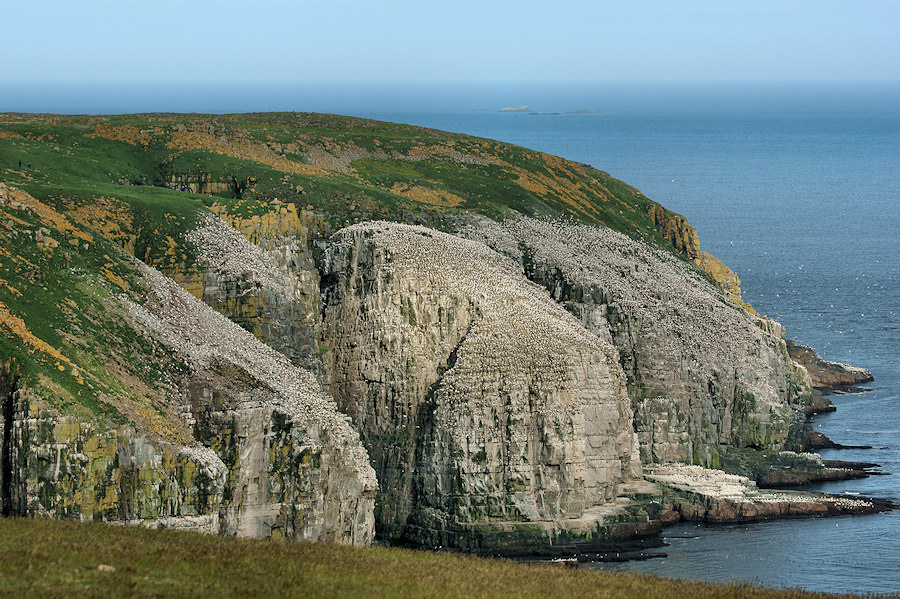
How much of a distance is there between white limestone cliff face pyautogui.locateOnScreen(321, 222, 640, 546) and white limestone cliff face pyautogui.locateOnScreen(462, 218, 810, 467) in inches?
217

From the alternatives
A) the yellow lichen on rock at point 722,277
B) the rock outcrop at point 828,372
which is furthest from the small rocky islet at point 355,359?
the yellow lichen on rock at point 722,277

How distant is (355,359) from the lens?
260 feet

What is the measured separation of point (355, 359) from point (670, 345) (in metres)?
21.7

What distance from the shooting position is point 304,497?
64188mm

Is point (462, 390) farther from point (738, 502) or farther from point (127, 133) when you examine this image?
point (127, 133)

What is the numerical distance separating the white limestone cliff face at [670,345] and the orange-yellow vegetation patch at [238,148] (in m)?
14.1

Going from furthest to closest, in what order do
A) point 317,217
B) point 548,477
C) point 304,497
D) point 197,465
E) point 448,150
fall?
point 448,150
point 317,217
point 548,477
point 304,497
point 197,465

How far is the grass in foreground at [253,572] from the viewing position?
4100 centimetres

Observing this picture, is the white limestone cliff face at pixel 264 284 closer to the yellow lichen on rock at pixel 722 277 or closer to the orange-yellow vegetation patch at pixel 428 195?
the orange-yellow vegetation patch at pixel 428 195

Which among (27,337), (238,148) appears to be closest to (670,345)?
(238,148)

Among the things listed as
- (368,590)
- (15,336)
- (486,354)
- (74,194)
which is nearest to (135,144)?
(74,194)

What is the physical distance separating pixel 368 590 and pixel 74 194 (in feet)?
140

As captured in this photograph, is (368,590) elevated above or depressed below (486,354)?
below

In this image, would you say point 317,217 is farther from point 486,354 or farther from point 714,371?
point 714,371
